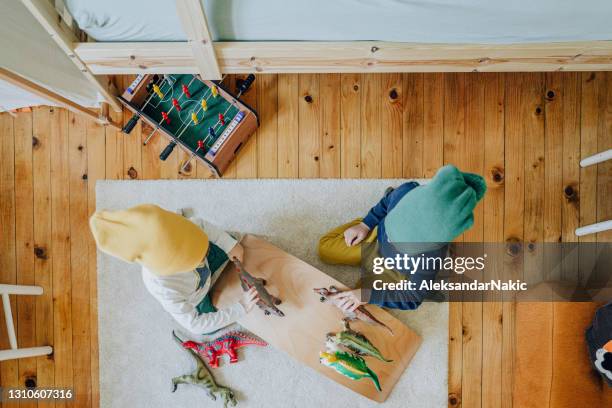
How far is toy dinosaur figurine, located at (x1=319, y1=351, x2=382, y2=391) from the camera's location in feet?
4.84

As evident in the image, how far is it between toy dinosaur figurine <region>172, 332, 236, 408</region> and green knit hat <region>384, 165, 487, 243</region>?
3.67ft

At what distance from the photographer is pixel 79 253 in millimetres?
1806

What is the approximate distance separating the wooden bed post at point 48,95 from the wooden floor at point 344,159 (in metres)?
→ 0.14

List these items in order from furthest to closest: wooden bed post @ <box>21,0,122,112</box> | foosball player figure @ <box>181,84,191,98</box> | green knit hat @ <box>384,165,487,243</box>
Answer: foosball player figure @ <box>181,84,191,98</box> → wooden bed post @ <box>21,0,122,112</box> → green knit hat @ <box>384,165,487,243</box>

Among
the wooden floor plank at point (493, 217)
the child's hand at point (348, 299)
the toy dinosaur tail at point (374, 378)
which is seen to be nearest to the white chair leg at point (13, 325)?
the child's hand at point (348, 299)

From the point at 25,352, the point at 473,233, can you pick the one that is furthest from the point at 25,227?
the point at 473,233

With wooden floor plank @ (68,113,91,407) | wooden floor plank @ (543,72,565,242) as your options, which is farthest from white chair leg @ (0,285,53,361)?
wooden floor plank @ (543,72,565,242)

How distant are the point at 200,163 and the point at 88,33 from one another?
0.64 m

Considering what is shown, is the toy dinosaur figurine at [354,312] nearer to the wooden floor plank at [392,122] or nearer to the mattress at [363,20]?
the wooden floor plank at [392,122]

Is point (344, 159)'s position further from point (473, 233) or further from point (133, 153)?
point (133, 153)

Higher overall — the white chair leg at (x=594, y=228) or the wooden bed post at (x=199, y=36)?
the wooden bed post at (x=199, y=36)

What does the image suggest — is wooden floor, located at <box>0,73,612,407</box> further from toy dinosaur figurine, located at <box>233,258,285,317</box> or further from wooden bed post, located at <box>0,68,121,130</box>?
toy dinosaur figurine, located at <box>233,258,285,317</box>

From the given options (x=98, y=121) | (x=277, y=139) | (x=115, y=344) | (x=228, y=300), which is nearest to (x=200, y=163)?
(x=277, y=139)

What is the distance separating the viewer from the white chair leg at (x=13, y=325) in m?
1.61
